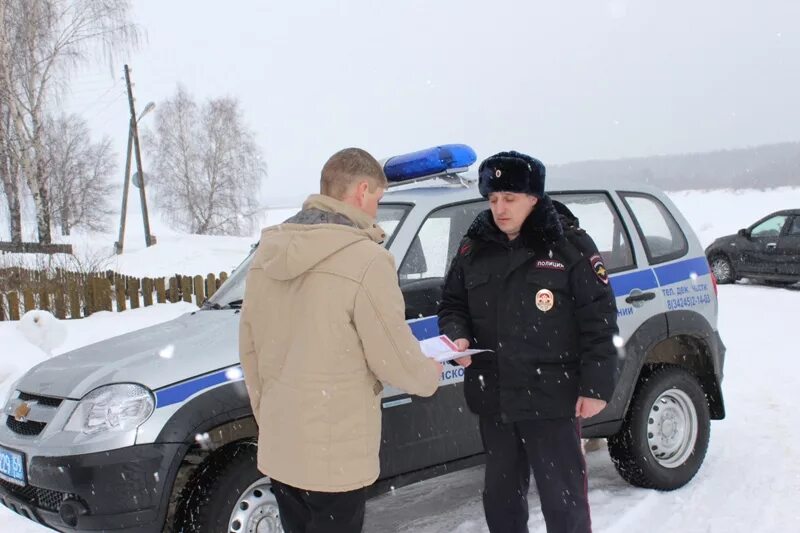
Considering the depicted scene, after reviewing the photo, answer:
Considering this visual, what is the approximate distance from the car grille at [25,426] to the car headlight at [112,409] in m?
0.24

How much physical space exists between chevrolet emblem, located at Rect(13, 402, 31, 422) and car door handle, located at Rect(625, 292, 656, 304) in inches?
119

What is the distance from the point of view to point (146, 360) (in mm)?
2805

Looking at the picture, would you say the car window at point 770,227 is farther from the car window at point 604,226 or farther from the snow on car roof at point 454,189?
the car window at point 604,226

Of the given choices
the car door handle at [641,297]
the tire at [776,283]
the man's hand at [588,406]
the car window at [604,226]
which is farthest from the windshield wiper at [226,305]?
the tire at [776,283]

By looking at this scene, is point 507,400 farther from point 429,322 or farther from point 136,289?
point 136,289

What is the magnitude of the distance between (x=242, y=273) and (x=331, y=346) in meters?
1.97

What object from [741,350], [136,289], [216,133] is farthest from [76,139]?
[741,350]

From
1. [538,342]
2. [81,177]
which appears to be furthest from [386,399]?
[81,177]

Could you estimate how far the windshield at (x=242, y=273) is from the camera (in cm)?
336

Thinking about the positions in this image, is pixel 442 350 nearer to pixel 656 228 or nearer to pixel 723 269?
pixel 656 228

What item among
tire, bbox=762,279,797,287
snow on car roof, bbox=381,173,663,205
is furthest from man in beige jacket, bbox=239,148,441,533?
tire, bbox=762,279,797,287

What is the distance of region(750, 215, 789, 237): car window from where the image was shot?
13523 millimetres

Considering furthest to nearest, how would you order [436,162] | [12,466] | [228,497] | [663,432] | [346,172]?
[663,432] < [436,162] < [12,466] < [228,497] < [346,172]

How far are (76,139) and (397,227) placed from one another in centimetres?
4657
